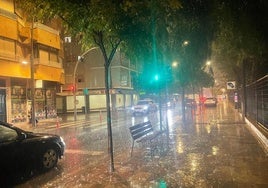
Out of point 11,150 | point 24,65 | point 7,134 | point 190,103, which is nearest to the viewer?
point 11,150

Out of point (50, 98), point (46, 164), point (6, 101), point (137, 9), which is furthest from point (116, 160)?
point (50, 98)

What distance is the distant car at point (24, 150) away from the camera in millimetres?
8375

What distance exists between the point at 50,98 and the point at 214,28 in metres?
28.5

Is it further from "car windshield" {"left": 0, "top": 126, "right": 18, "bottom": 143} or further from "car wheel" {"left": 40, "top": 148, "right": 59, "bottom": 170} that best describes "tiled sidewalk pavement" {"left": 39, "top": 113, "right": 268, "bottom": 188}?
"car windshield" {"left": 0, "top": 126, "right": 18, "bottom": 143}

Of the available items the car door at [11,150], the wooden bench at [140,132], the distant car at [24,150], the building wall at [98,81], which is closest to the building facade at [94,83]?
the building wall at [98,81]

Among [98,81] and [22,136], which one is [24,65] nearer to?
[22,136]

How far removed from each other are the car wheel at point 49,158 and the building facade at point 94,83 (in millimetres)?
40668

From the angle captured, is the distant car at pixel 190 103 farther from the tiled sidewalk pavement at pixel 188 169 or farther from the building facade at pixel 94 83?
the tiled sidewalk pavement at pixel 188 169

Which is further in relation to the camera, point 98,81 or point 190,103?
point 98,81

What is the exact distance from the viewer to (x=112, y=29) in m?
8.91

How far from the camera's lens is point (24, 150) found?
29.1 ft

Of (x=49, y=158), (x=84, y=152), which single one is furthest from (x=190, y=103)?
(x=49, y=158)

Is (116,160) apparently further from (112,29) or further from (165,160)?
(112,29)

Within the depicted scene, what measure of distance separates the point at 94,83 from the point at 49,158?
47.3m
